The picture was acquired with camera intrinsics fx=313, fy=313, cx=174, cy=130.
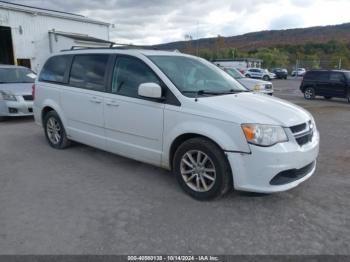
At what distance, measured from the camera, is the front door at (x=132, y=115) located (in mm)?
4141

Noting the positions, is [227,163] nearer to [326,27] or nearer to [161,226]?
[161,226]

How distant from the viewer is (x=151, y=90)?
3.88m

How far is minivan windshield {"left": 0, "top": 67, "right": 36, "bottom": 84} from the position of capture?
959cm

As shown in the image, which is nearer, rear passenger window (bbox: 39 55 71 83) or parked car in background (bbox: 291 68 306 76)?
rear passenger window (bbox: 39 55 71 83)

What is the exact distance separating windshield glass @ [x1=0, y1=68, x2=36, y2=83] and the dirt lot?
5.38 metres

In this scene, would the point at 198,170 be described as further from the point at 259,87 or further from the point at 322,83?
the point at 322,83

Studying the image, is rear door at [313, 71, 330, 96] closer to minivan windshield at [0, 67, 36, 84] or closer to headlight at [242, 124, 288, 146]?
minivan windshield at [0, 67, 36, 84]

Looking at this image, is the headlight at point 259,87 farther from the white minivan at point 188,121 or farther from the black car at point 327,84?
the white minivan at point 188,121

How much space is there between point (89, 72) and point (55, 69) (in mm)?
1181

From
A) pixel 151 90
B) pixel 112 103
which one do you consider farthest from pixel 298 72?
pixel 151 90

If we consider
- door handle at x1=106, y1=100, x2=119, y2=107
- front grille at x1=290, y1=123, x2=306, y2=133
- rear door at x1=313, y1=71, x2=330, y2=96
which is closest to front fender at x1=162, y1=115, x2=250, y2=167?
front grille at x1=290, y1=123, x2=306, y2=133

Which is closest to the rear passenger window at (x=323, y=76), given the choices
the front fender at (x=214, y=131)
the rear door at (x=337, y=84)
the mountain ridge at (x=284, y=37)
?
the rear door at (x=337, y=84)

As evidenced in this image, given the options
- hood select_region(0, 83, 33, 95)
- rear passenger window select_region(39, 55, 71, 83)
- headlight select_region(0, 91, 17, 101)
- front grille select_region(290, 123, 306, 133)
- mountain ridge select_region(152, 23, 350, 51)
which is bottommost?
headlight select_region(0, 91, 17, 101)

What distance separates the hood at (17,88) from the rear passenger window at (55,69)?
10.1 ft
